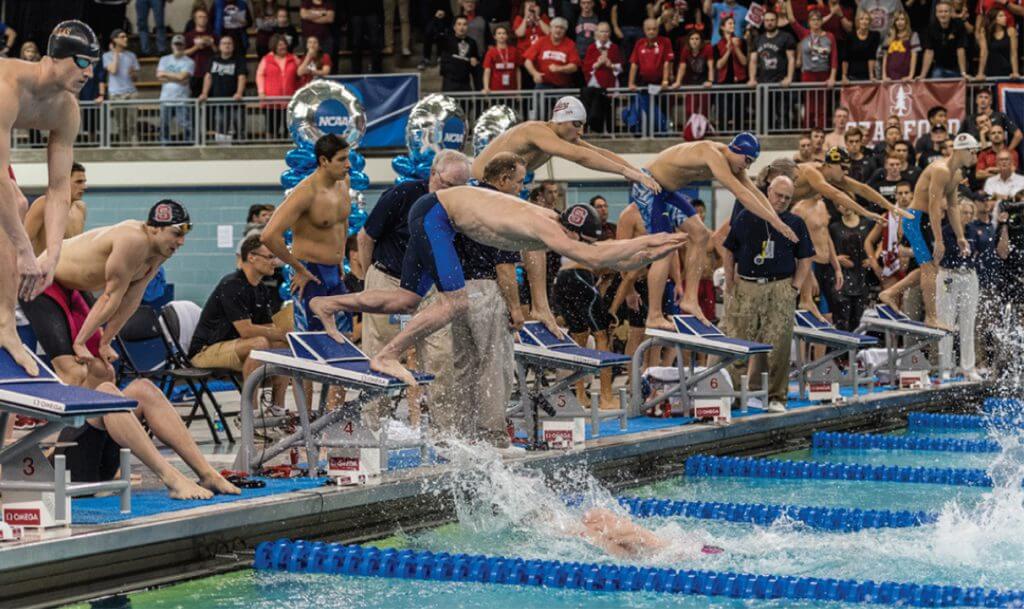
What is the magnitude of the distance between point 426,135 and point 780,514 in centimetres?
492

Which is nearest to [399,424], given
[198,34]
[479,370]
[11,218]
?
[479,370]

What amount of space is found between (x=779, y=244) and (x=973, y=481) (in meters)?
2.45

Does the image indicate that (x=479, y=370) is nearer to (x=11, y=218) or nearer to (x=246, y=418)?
(x=246, y=418)

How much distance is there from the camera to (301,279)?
26.3 feet

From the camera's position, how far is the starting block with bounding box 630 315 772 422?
9281 mm

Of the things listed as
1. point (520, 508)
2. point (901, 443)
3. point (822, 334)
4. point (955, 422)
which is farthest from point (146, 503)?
point (955, 422)

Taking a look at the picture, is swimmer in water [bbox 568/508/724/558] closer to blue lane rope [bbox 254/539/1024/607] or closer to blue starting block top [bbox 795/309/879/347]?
blue lane rope [bbox 254/539/1024/607]

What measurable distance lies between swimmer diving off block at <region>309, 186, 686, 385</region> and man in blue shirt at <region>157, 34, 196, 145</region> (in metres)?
12.0

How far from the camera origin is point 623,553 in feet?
19.4

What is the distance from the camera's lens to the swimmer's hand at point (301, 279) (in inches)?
312

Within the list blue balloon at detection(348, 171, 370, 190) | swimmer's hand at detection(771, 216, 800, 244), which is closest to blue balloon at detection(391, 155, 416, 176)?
blue balloon at detection(348, 171, 370, 190)

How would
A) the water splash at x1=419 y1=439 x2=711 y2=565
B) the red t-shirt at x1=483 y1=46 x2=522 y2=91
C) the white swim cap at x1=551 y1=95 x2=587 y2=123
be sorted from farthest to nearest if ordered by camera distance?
A: the red t-shirt at x1=483 y1=46 x2=522 y2=91 → the white swim cap at x1=551 y1=95 x2=587 y2=123 → the water splash at x1=419 y1=439 x2=711 y2=565

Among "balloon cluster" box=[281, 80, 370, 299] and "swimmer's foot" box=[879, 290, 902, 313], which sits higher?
"balloon cluster" box=[281, 80, 370, 299]

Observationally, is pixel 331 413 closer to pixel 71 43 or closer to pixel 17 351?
pixel 17 351
